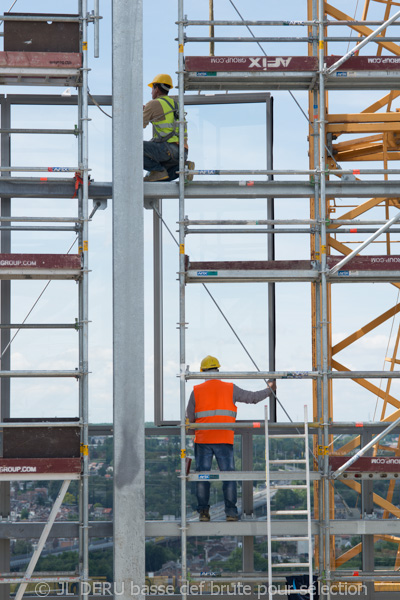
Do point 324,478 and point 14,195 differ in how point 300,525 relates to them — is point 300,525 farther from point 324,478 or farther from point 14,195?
point 14,195

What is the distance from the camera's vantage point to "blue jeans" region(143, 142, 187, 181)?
11.5 m

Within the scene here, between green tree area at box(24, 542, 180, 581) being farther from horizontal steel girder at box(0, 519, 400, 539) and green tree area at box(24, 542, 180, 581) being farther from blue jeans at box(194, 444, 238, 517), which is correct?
blue jeans at box(194, 444, 238, 517)

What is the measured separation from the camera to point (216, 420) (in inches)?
441

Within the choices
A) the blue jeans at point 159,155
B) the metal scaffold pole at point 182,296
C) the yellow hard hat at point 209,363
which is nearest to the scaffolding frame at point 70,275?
the blue jeans at point 159,155

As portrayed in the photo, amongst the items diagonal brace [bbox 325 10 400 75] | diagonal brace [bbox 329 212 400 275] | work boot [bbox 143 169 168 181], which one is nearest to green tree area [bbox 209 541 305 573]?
diagonal brace [bbox 329 212 400 275]

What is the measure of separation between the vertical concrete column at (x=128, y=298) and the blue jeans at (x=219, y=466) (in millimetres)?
731

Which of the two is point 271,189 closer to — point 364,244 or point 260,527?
point 364,244

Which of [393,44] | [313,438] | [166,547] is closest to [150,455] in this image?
[166,547]

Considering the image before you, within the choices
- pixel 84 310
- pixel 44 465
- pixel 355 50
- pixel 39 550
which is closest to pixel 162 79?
pixel 355 50

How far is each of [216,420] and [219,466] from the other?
55 centimetres

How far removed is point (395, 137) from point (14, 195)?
5.20 meters

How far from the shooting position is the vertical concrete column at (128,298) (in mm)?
10797

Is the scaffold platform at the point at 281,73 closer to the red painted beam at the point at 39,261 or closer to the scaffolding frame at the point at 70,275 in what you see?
the scaffolding frame at the point at 70,275

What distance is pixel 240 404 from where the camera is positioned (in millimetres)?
12484
